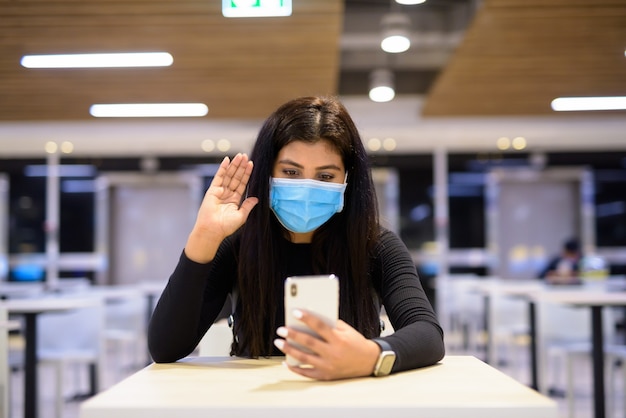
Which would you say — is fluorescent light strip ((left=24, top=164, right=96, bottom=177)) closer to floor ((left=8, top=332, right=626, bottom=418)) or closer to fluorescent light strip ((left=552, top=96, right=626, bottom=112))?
floor ((left=8, top=332, right=626, bottom=418))

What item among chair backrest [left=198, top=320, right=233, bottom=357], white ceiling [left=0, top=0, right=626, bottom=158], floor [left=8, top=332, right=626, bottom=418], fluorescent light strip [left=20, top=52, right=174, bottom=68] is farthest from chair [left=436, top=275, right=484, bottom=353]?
chair backrest [left=198, top=320, right=233, bottom=357]

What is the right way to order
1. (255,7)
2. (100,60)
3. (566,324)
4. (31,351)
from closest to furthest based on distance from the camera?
(31,351) → (255,7) → (566,324) → (100,60)

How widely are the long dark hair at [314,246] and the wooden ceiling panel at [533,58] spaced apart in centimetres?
295

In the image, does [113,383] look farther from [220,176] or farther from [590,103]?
[590,103]

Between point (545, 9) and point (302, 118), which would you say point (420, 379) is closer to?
point (302, 118)

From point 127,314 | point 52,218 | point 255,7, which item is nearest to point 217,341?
point 255,7

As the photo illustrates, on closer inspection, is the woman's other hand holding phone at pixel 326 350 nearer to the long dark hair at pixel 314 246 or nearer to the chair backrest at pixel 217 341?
the long dark hair at pixel 314 246

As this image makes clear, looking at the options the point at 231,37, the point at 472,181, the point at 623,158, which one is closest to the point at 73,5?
the point at 231,37

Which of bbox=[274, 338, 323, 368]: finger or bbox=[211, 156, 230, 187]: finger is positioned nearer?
bbox=[274, 338, 323, 368]: finger

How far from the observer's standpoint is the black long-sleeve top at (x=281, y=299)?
146cm

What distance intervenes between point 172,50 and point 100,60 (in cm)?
65

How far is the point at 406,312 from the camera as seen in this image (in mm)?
1652

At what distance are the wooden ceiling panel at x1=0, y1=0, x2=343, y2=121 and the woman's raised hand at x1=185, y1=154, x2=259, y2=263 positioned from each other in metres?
2.92

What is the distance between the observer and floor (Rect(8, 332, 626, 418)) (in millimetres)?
5082
